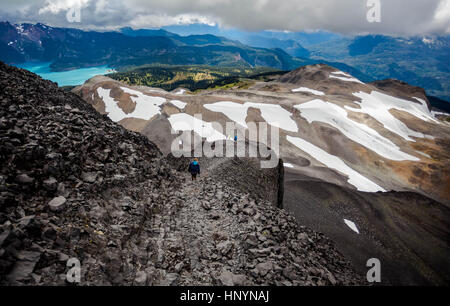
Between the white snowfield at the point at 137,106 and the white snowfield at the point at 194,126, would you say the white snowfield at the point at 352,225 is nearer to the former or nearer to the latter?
the white snowfield at the point at 194,126

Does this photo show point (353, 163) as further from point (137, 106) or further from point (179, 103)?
point (137, 106)

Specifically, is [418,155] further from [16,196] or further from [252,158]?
[16,196]

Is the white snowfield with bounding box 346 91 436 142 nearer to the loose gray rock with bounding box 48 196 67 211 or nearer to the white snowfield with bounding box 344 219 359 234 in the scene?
the white snowfield with bounding box 344 219 359 234

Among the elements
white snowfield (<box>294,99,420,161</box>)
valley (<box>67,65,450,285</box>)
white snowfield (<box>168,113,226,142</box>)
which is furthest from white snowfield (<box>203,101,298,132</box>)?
white snowfield (<box>168,113,226,142</box>)

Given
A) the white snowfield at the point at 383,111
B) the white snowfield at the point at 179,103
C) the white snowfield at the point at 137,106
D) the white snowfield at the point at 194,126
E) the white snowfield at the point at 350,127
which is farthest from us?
the white snowfield at the point at 383,111

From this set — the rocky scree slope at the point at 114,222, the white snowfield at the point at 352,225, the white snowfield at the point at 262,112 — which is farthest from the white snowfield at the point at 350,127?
the rocky scree slope at the point at 114,222

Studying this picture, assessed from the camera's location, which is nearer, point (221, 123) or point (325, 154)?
point (325, 154)
